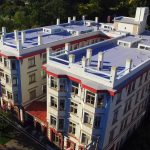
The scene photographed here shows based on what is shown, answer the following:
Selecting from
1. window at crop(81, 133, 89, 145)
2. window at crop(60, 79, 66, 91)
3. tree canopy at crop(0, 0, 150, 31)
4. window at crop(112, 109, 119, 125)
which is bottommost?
window at crop(81, 133, 89, 145)

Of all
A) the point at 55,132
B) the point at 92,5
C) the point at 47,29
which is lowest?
the point at 55,132

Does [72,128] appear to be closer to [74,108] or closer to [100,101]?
[74,108]

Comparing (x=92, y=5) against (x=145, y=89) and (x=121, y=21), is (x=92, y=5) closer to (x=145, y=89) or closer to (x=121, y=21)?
(x=121, y=21)

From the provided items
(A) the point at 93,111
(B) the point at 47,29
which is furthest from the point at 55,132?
(B) the point at 47,29

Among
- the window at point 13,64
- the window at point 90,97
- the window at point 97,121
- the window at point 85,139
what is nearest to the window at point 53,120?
the window at point 85,139

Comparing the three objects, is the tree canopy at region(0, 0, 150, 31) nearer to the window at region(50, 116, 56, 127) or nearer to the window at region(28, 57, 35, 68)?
the window at region(28, 57, 35, 68)

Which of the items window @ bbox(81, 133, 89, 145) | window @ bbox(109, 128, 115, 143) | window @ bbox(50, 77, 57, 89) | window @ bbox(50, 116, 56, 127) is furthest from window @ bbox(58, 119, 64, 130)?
window @ bbox(109, 128, 115, 143)
